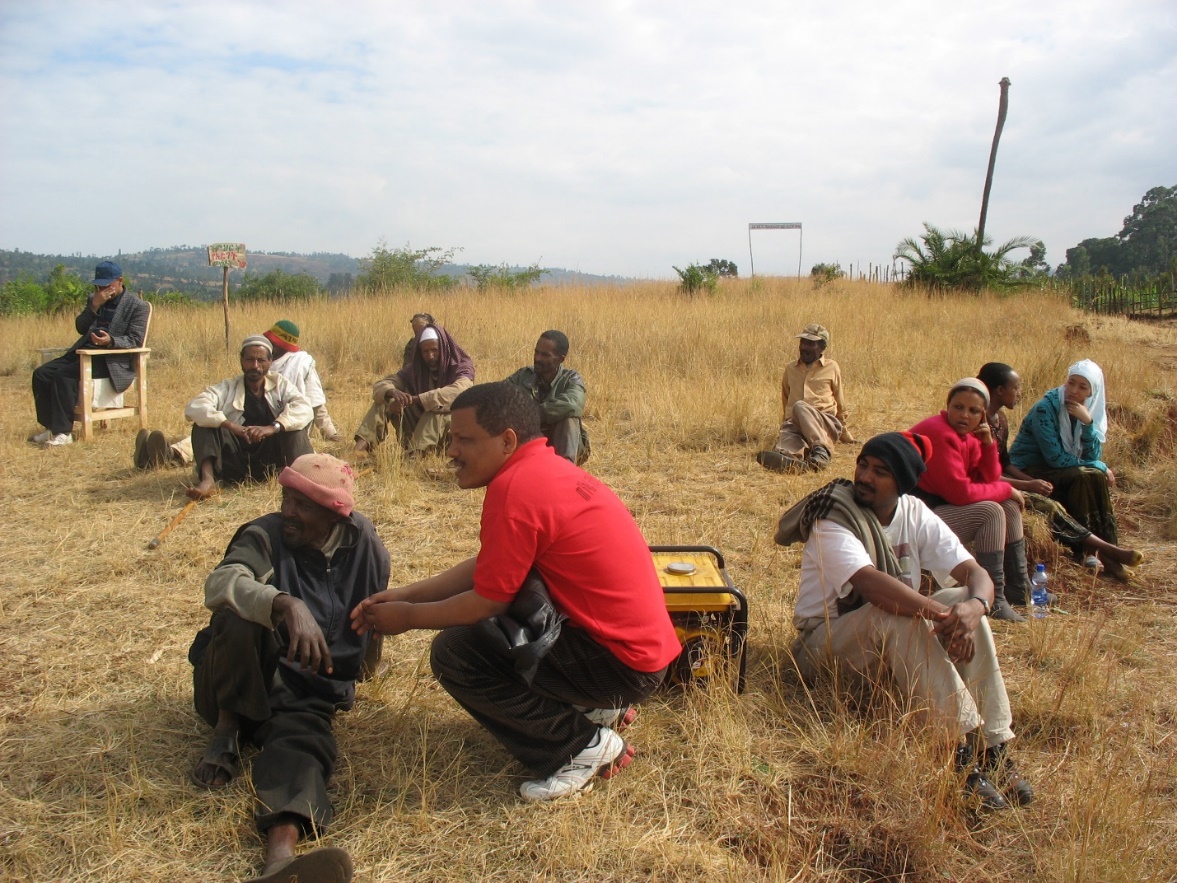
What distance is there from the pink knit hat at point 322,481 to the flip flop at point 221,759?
0.84 meters

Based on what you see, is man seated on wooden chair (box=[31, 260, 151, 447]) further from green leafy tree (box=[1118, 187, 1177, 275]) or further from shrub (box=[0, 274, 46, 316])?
green leafy tree (box=[1118, 187, 1177, 275])

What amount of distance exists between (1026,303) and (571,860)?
15741mm

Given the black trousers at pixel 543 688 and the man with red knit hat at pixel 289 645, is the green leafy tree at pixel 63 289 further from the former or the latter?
the black trousers at pixel 543 688

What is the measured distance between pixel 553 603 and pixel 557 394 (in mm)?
3888

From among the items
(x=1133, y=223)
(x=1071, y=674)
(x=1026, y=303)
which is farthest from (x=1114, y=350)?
(x=1133, y=223)

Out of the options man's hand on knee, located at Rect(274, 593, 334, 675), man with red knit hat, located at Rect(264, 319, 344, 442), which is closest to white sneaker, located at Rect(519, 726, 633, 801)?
man's hand on knee, located at Rect(274, 593, 334, 675)

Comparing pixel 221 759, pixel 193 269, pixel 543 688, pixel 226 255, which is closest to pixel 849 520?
pixel 543 688

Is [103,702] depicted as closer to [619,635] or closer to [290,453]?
[619,635]

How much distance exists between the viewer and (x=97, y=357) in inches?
319

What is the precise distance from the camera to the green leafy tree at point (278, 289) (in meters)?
16.8

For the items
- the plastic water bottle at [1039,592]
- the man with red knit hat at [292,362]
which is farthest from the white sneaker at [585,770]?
the man with red knit hat at [292,362]

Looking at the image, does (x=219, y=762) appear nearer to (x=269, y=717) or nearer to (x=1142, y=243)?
(x=269, y=717)

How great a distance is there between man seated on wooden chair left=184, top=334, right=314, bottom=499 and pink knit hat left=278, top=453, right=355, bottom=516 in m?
3.44

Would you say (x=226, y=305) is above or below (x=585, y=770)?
above
